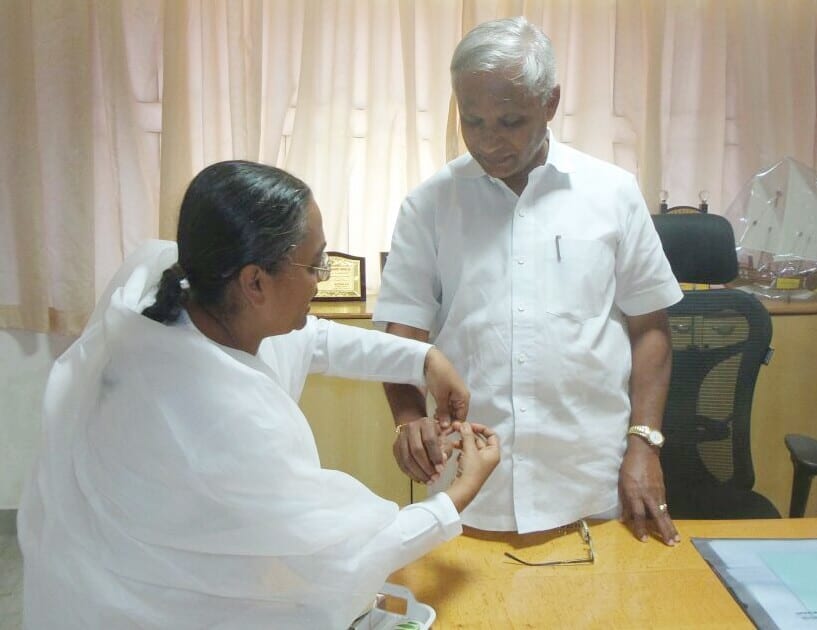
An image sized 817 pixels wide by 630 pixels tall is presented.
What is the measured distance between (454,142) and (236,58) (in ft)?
2.67

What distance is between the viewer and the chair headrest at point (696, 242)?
199 centimetres

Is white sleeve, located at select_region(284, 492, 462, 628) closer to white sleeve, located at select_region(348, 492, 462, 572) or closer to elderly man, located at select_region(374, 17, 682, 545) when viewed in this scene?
white sleeve, located at select_region(348, 492, 462, 572)

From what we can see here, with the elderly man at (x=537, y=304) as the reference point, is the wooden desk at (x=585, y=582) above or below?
below

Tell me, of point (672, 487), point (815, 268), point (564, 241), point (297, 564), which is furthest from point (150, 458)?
point (815, 268)

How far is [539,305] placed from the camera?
56.1 inches

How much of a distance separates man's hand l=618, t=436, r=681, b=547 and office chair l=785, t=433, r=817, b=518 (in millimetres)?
506

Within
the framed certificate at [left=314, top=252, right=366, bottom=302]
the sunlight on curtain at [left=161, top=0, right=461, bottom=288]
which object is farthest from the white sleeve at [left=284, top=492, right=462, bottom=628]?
the sunlight on curtain at [left=161, top=0, right=461, bottom=288]

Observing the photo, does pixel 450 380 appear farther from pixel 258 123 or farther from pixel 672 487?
pixel 258 123

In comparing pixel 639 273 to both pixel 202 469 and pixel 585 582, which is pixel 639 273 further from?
pixel 202 469

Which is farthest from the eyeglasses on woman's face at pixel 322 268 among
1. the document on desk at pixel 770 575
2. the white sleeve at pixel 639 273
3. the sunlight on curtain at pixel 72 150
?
the sunlight on curtain at pixel 72 150

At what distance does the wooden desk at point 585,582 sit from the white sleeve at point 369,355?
338 mm

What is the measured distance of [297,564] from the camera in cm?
91

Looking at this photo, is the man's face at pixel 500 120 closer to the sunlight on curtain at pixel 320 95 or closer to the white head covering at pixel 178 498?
the white head covering at pixel 178 498

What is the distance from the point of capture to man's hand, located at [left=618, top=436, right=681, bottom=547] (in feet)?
4.48
